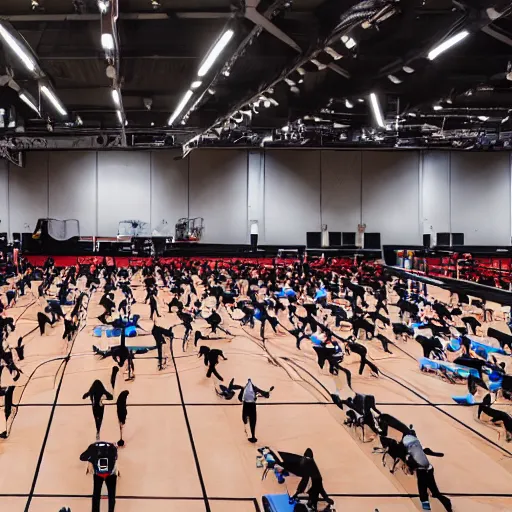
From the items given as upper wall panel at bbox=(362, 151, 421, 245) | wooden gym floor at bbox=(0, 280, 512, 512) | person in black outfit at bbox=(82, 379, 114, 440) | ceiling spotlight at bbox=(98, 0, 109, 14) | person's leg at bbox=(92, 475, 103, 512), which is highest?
ceiling spotlight at bbox=(98, 0, 109, 14)

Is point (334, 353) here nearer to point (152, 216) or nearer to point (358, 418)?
point (358, 418)

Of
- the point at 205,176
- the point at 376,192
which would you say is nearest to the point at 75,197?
the point at 205,176

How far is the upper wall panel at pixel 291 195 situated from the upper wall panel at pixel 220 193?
0.86 meters

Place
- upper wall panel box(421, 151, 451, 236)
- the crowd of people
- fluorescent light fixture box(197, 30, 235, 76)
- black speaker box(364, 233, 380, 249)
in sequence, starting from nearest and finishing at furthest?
the crowd of people
fluorescent light fixture box(197, 30, 235, 76)
black speaker box(364, 233, 380, 249)
upper wall panel box(421, 151, 451, 236)

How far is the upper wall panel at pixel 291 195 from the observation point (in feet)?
56.7

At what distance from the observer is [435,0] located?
23.6 feet

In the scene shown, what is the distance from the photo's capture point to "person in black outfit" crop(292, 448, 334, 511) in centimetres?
125

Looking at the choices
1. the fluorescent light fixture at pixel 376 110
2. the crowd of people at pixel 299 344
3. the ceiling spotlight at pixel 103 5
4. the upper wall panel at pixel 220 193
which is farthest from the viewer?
the upper wall panel at pixel 220 193

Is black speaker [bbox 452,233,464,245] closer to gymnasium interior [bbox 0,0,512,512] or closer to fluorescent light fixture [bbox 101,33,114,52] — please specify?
gymnasium interior [bbox 0,0,512,512]

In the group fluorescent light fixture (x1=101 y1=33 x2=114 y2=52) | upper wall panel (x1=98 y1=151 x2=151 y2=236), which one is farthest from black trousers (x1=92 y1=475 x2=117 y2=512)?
upper wall panel (x1=98 y1=151 x2=151 y2=236)

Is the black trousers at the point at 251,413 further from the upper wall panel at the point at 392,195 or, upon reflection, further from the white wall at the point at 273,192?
the upper wall panel at the point at 392,195

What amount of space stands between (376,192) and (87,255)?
410 inches

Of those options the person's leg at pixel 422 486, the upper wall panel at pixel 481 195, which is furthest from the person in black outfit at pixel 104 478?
the upper wall panel at pixel 481 195

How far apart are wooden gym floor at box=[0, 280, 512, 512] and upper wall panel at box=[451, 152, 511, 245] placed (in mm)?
16092
